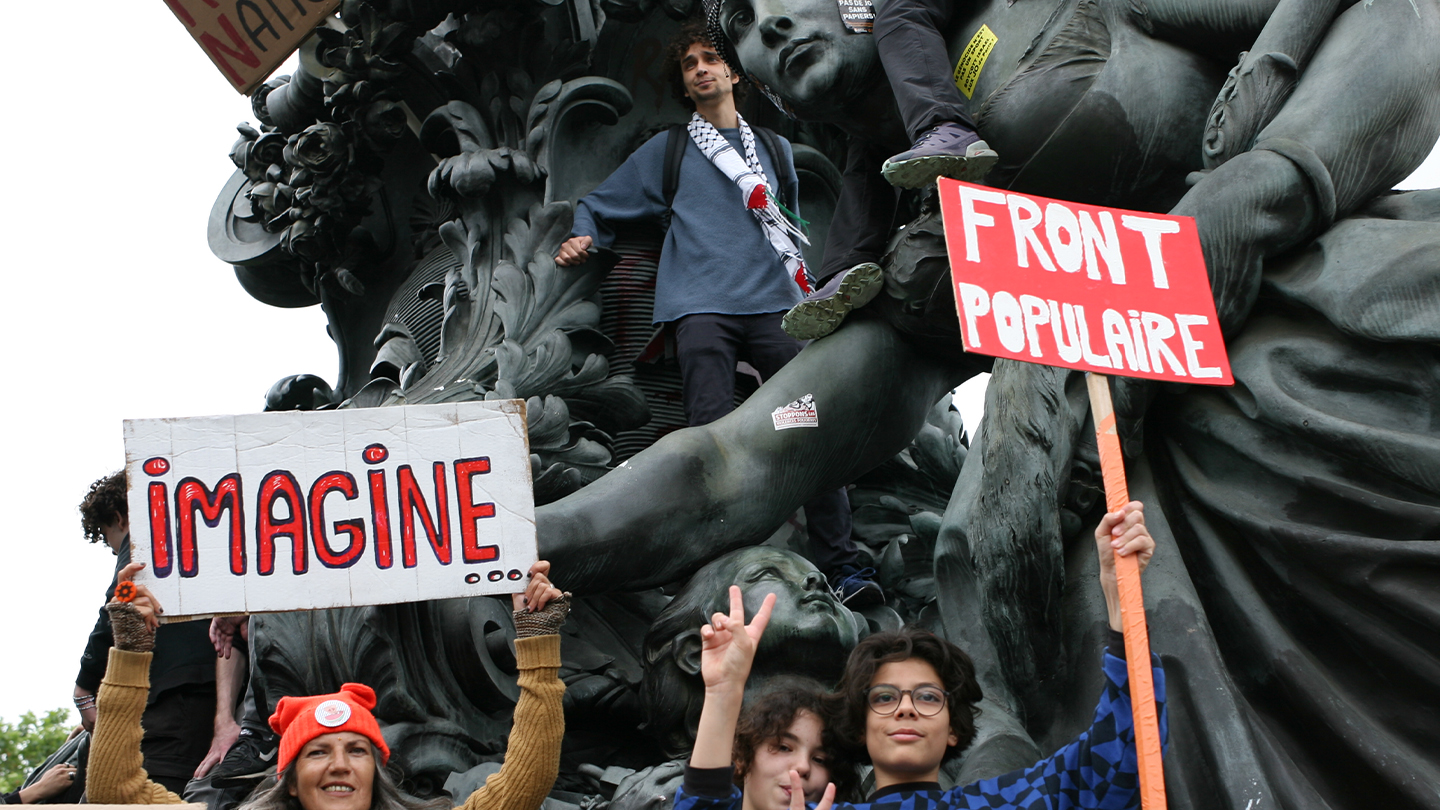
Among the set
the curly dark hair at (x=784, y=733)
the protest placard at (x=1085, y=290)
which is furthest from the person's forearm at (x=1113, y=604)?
the curly dark hair at (x=784, y=733)

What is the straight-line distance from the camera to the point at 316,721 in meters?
3.93

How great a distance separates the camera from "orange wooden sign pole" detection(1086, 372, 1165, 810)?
326cm

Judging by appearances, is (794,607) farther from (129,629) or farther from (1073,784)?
(129,629)

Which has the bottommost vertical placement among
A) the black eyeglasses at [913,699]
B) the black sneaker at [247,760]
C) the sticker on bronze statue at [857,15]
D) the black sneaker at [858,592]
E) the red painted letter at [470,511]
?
the black eyeglasses at [913,699]

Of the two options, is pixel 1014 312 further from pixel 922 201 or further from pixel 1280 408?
pixel 922 201

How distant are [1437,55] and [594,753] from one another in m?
A: 3.12

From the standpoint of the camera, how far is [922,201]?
5363 millimetres

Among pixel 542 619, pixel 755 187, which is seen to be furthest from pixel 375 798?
pixel 755 187

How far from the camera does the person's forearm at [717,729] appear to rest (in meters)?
3.48

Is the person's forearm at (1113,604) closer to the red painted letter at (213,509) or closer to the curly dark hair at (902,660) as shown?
the curly dark hair at (902,660)

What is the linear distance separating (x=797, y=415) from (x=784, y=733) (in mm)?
1747

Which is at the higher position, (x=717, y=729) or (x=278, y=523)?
(x=278, y=523)

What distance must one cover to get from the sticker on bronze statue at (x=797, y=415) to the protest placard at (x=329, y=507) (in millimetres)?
1305

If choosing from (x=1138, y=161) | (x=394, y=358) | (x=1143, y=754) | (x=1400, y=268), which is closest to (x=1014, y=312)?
(x=1143, y=754)
